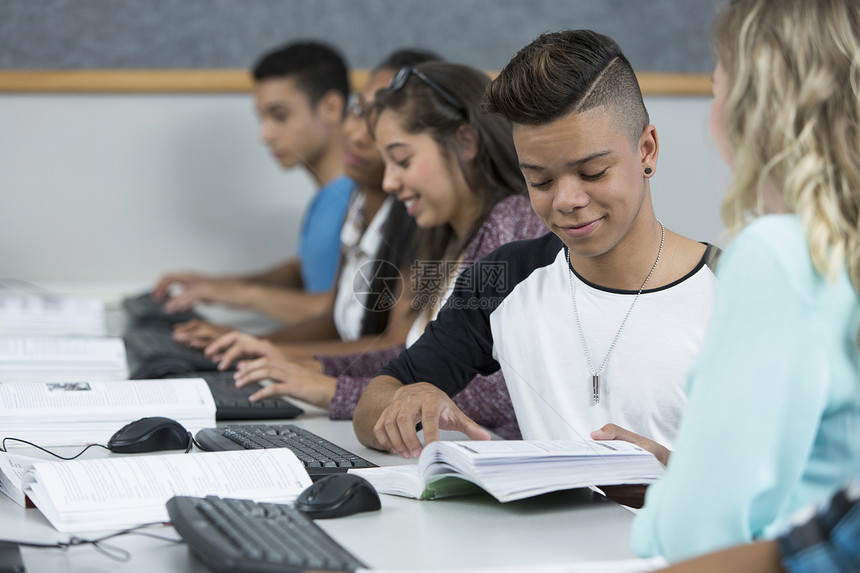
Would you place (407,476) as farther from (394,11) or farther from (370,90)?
(394,11)

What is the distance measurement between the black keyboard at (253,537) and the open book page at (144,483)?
2.2 inches

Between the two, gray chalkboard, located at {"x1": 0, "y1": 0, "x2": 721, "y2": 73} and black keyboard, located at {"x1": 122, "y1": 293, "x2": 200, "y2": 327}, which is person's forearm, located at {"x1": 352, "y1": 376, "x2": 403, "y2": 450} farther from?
gray chalkboard, located at {"x1": 0, "y1": 0, "x2": 721, "y2": 73}

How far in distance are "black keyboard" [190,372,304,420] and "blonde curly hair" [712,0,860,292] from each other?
780mm

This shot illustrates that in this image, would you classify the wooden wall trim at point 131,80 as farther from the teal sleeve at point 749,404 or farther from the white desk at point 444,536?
the teal sleeve at point 749,404

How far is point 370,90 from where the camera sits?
1768 millimetres

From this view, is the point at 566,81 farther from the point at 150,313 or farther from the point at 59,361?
the point at 150,313

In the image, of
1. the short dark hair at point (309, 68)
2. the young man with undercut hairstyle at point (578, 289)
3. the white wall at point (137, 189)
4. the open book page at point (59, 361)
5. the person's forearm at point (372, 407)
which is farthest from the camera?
the white wall at point (137, 189)

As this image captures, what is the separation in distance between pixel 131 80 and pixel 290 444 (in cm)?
184

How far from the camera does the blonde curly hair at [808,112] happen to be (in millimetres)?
595

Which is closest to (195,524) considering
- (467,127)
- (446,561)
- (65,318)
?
(446,561)

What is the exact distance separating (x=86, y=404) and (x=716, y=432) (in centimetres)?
84

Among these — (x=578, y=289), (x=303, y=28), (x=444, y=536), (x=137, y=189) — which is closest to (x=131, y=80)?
(x=137, y=189)

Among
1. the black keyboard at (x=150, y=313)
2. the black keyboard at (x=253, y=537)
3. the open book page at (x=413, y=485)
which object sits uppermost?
the black keyboard at (x=253, y=537)

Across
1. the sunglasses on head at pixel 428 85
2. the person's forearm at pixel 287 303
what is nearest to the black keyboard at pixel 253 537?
the sunglasses on head at pixel 428 85
